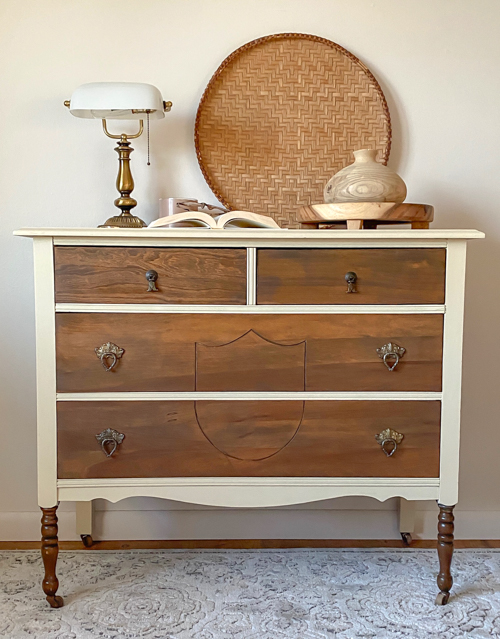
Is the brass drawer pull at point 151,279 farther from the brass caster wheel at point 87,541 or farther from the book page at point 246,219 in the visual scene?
the brass caster wheel at point 87,541

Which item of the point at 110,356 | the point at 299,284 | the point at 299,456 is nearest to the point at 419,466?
the point at 299,456

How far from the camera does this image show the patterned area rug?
5.15ft

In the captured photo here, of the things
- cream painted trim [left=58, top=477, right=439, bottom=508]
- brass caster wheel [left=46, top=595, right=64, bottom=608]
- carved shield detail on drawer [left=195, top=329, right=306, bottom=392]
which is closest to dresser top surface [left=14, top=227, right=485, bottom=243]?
carved shield detail on drawer [left=195, top=329, right=306, bottom=392]

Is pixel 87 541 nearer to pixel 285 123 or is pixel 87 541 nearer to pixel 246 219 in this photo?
pixel 246 219

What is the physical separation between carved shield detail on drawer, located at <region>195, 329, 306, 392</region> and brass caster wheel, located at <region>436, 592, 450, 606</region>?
71 cm

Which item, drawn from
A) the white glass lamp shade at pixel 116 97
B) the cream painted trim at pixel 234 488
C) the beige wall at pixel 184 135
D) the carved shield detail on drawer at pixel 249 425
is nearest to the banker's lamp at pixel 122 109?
the white glass lamp shade at pixel 116 97

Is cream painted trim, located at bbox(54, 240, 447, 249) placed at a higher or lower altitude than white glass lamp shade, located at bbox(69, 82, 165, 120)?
lower

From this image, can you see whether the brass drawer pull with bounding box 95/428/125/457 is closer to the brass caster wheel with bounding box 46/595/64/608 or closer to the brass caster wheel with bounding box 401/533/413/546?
the brass caster wheel with bounding box 46/595/64/608

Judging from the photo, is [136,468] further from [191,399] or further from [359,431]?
[359,431]

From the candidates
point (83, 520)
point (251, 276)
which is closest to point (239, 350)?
point (251, 276)

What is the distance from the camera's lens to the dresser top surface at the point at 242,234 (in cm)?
151

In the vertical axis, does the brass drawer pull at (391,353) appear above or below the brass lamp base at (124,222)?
below

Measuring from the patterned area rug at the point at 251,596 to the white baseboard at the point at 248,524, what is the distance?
12 centimetres

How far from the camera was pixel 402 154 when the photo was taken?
2066 millimetres
